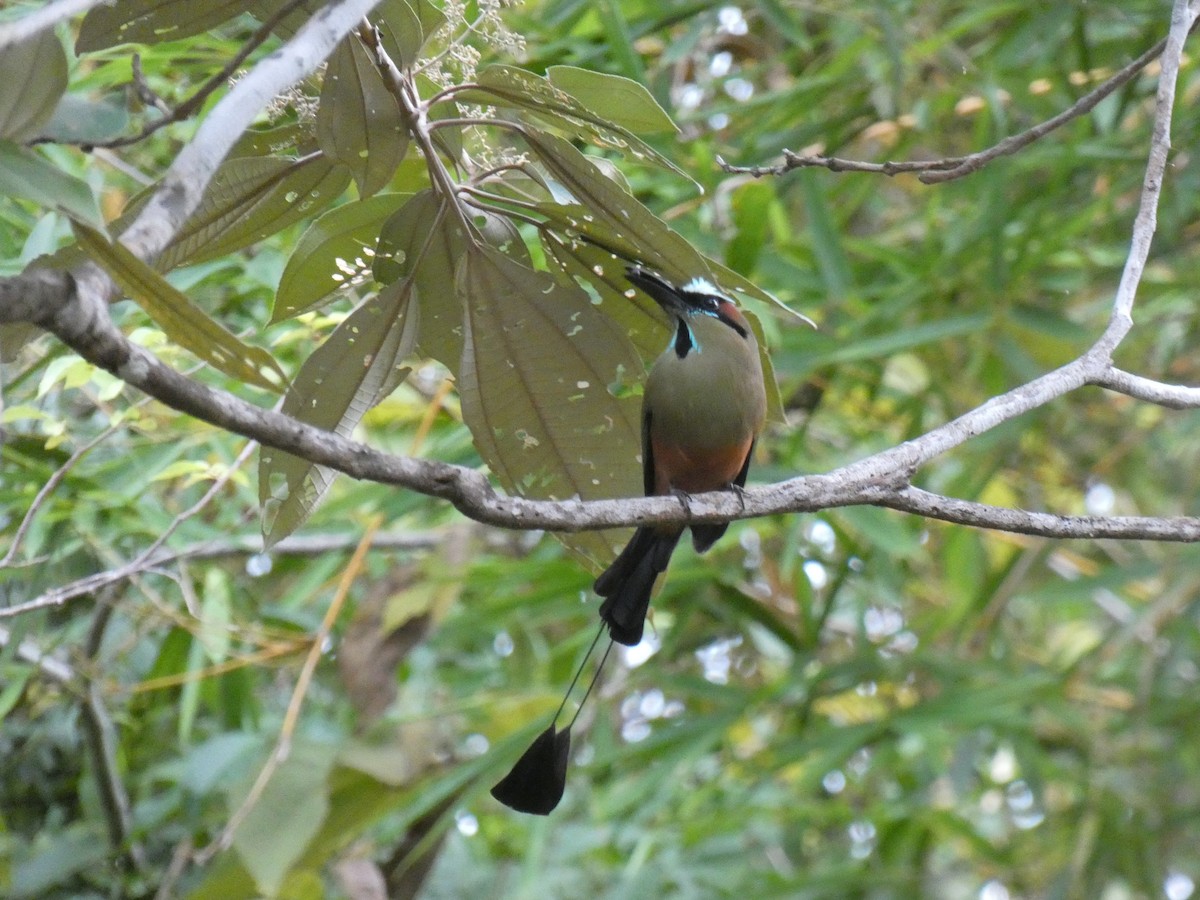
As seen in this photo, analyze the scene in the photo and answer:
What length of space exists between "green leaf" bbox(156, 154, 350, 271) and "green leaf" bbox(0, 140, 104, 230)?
57 cm

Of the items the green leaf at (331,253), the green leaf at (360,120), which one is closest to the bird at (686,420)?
the green leaf at (331,253)

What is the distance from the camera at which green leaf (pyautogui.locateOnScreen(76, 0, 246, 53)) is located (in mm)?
1680

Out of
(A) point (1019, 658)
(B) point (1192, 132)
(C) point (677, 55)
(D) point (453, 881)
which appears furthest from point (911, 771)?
(C) point (677, 55)

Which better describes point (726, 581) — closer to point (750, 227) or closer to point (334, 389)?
point (750, 227)

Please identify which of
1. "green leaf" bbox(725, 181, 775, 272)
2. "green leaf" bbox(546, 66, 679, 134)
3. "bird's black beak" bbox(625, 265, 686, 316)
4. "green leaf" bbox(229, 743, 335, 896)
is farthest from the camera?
"green leaf" bbox(725, 181, 775, 272)

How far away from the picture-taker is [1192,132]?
12.6ft

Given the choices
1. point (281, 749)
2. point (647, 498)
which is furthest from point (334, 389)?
point (281, 749)

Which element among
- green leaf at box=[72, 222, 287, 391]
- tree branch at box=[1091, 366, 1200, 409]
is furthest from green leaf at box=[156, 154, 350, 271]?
tree branch at box=[1091, 366, 1200, 409]

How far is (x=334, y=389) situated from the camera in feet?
6.40

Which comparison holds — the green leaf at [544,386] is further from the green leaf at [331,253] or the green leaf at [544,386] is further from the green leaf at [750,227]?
the green leaf at [750,227]

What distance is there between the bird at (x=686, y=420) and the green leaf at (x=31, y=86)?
39.6 inches

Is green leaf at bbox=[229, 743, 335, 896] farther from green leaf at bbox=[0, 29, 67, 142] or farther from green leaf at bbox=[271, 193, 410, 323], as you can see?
green leaf at bbox=[0, 29, 67, 142]

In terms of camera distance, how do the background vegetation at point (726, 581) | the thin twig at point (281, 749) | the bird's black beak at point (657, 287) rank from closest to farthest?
→ the bird's black beak at point (657, 287), the thin twig at point (281, 749), the background vegetation at point (726, 581)

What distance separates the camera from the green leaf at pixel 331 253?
1.98 meters
